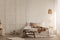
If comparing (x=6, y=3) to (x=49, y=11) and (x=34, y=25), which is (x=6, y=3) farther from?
(x=49, y=11)

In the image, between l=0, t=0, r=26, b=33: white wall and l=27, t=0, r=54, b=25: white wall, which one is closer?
l=0, t=0, r=26, b=33: white wall

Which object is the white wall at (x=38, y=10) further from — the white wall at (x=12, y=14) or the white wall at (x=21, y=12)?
the white wall at (x=12, y=14)

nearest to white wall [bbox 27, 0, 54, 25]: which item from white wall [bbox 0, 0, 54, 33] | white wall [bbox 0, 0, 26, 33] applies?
white wall [bbox 0, 0, 54, 33]

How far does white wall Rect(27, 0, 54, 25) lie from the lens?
7621mm

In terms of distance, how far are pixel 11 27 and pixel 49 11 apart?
83.3 inches

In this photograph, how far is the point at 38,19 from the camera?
7.72 metres

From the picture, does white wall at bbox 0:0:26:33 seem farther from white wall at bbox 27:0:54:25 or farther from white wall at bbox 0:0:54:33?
white wall at bbox 27:0:54:25

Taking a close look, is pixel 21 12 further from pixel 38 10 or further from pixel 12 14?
pixel 38 10

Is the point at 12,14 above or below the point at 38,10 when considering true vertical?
below

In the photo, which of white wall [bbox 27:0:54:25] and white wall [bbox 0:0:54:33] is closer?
white wall [bbox 0:0:54:33]

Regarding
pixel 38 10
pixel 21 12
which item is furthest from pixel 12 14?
pixel 38 10

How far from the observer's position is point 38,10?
25.4ft

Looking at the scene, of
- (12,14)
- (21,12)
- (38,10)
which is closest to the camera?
(12,14)

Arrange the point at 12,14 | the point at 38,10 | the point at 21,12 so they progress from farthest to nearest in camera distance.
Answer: the point at 38,10
the point at 21,12
the point at 12,14
